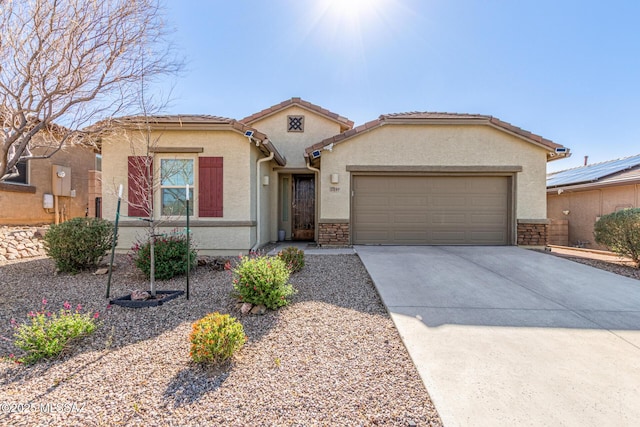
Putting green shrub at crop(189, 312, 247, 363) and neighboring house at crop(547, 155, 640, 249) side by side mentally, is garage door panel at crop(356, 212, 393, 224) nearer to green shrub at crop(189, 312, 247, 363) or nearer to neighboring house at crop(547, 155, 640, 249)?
green shrub at crop(189, 312, 247, 363)

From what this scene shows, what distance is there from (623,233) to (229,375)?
8.82 meters

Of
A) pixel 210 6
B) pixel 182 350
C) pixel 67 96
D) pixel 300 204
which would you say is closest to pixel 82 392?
pixel 182 350

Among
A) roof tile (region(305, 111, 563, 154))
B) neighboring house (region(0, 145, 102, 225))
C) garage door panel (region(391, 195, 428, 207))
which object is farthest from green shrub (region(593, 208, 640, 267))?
neighboring house (region(0, 145, 102, 225))

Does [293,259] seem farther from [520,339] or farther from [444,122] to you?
[444,122]

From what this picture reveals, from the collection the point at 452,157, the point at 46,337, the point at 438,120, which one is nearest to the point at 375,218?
the point at 452,157

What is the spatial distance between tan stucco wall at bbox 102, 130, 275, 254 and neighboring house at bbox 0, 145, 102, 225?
2.30 m

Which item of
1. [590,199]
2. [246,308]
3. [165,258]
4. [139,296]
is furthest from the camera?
[590,199]

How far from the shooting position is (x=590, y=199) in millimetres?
11641

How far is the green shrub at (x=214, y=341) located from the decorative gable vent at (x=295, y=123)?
9.46 metres

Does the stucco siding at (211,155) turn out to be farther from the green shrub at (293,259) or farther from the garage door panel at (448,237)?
the garage door panel at (448,237)

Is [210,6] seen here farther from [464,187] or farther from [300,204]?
[464,187]

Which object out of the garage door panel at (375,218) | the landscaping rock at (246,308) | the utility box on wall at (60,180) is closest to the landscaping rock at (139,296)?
the landscaping rock at (246,308)

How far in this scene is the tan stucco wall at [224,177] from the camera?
7.74 metres

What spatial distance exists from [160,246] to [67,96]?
2.95 m
